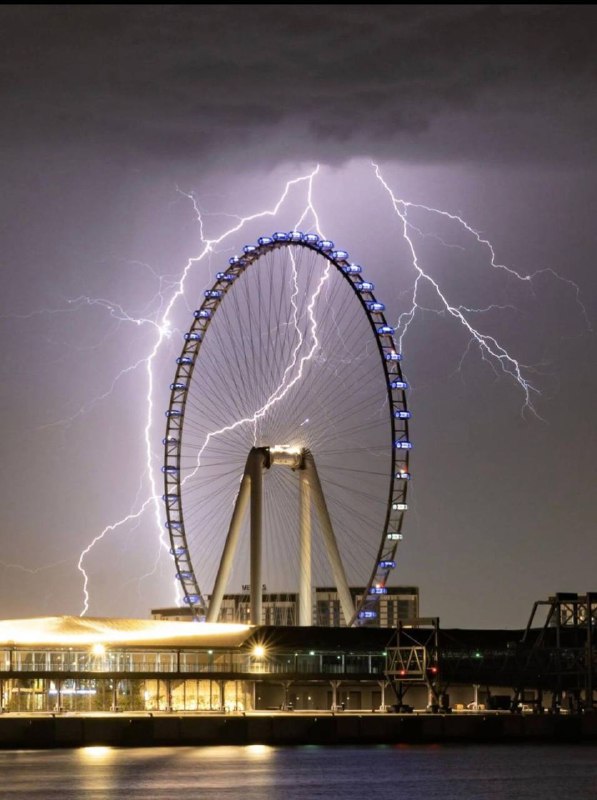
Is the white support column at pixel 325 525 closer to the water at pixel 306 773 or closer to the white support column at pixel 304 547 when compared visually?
the white support column at pixel 304 547

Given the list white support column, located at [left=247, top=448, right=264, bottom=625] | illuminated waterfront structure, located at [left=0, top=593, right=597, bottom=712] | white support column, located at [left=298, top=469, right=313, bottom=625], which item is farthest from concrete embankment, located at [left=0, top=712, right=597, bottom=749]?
white support column, located at [left=247, top=448, right=264, bottom=625]

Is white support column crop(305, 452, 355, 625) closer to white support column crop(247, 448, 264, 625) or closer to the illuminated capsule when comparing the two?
white support column crop(247, 448, 264, 625)

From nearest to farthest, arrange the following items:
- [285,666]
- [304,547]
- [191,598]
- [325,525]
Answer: [304,547], [325,525], [285,666], [191,598]

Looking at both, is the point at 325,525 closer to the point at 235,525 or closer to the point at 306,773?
the point at 235,525

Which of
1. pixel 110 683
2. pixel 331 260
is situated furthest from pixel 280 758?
pixel 331 260

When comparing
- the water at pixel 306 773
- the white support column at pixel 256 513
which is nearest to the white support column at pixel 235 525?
the white support column at pixel 256 513

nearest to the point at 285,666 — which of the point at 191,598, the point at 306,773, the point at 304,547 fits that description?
the point at 304,547

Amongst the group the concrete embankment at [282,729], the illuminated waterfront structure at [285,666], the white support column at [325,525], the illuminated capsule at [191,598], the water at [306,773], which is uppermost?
the white support column at [325,525]
